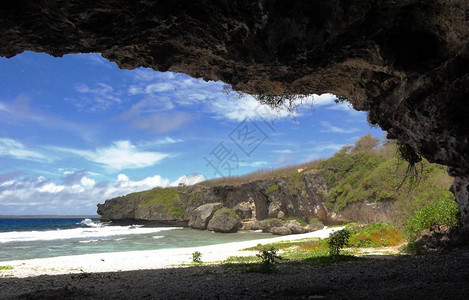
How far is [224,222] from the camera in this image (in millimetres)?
51219

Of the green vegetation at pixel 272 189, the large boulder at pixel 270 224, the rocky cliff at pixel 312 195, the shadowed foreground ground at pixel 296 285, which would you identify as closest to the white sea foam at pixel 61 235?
the rocky cliff at pixel 312 195

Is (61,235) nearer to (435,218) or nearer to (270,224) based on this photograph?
(270,224)

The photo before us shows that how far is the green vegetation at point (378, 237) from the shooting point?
19.1 meters

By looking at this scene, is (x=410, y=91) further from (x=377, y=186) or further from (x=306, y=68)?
(x=377, y=186)

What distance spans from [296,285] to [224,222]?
146ft

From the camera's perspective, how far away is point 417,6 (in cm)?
631

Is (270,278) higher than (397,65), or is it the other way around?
(397,65)

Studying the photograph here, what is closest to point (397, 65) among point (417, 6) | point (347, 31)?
point (417, 6)

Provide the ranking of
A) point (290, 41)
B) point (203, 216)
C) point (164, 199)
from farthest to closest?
point (164, 199) < point (203, 216) < point (290, 41)

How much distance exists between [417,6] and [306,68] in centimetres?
243

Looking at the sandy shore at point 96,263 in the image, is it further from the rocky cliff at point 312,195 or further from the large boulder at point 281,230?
the large boulder at point 281,230

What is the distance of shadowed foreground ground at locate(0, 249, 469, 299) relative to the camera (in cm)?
636

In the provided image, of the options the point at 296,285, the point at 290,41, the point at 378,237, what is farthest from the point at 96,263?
the point at 290,41

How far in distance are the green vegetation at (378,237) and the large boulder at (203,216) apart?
3796cm
